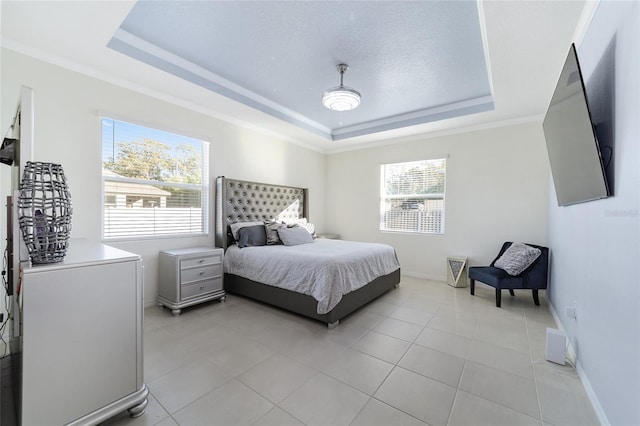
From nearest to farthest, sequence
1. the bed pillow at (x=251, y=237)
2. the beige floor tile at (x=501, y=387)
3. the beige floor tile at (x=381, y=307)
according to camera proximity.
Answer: the beige floor tile at (x=501, y=387), the beige floor tile at (x=381, y=307), the bed pillow at (x=251, y=237)

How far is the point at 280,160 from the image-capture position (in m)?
4.75

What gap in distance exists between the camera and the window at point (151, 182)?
283 cm

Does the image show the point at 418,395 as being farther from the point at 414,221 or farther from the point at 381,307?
the point at 414,221

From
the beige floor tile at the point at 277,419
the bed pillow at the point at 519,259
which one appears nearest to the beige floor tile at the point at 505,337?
the bed pillow at the point at 519,259

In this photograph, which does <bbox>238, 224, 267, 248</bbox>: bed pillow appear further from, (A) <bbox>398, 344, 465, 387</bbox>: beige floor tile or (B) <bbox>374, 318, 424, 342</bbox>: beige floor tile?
(A) <bbox>398, 344, 465, 387</bbox>: beige floor tile

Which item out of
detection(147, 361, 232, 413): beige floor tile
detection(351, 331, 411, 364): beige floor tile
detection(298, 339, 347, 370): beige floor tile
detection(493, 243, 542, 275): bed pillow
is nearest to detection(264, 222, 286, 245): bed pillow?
detection(298, 339, 347, 370): beige floor tile

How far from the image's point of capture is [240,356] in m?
2.09

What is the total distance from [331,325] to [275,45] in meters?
2.71

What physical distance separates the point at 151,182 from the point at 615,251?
3.98m

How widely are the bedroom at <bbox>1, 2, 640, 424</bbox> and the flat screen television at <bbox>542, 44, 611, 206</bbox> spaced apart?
10cm

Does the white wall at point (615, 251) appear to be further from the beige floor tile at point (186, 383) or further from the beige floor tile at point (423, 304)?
the beige floor tile at point (186, 383)

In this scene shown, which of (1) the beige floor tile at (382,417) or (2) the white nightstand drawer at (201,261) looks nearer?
(1) the beige floor tile at (382,417)

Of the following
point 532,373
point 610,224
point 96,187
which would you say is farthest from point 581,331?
point 96,187

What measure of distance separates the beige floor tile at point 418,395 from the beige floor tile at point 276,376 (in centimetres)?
53
